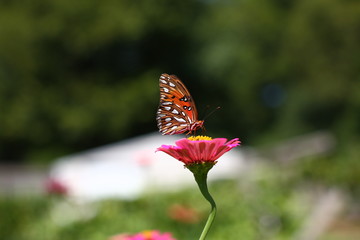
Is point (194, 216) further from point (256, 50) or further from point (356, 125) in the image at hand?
point (256, 50)

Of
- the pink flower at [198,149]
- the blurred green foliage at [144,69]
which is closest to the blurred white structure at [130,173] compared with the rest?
the pink flower at [198,149]

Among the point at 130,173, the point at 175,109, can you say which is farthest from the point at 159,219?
the point at 130,173

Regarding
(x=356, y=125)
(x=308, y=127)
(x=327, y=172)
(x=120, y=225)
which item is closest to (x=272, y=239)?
(x=120, y=225)

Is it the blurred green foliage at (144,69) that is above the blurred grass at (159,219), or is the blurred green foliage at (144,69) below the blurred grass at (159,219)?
below

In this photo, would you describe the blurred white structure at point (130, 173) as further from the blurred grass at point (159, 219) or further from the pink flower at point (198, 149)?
the pink flower at point (198, 149)

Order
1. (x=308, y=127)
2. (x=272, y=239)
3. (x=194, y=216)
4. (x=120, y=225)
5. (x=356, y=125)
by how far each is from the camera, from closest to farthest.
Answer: (x=194, y=216) → (x=120, y=225) → (x=272, y=239) → (x=356, y=125) → (x=308, y=127)

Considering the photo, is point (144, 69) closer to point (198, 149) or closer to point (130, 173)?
point (130, 173)
